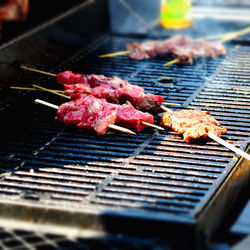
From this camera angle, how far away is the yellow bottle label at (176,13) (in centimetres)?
895

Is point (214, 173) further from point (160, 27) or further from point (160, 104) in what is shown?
point (160, 27)

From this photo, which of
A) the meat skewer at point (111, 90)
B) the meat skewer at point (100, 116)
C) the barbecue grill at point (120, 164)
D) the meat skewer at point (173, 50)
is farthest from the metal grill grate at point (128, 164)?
the meat skewer at point (173, 50)

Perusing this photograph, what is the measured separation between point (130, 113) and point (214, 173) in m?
1.26

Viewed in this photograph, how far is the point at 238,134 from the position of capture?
4.59 metres

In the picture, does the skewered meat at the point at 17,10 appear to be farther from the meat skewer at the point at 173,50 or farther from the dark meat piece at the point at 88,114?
the dark meat piece at the point at 88,114

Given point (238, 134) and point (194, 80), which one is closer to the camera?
point (238, 134)

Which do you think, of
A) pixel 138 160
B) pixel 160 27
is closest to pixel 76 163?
pixel 138 160

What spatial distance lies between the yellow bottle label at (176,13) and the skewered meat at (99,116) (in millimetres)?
4492

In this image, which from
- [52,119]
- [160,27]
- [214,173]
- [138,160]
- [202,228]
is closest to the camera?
[202,228]

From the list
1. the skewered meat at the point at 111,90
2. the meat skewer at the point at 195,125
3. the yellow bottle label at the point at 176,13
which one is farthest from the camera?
the yellow bottle label at the point at 176,13

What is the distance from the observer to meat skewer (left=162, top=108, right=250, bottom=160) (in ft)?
14.5

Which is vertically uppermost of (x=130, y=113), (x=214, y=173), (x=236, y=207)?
(x=130, y=113)

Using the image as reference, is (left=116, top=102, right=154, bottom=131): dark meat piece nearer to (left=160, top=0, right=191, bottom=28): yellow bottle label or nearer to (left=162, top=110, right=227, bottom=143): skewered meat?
(left=162, top=110, right=227, bottom=143): skewered meat

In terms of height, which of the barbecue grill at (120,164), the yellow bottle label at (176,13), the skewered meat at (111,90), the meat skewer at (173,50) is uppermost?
the yellow bottle label at (176,13)
